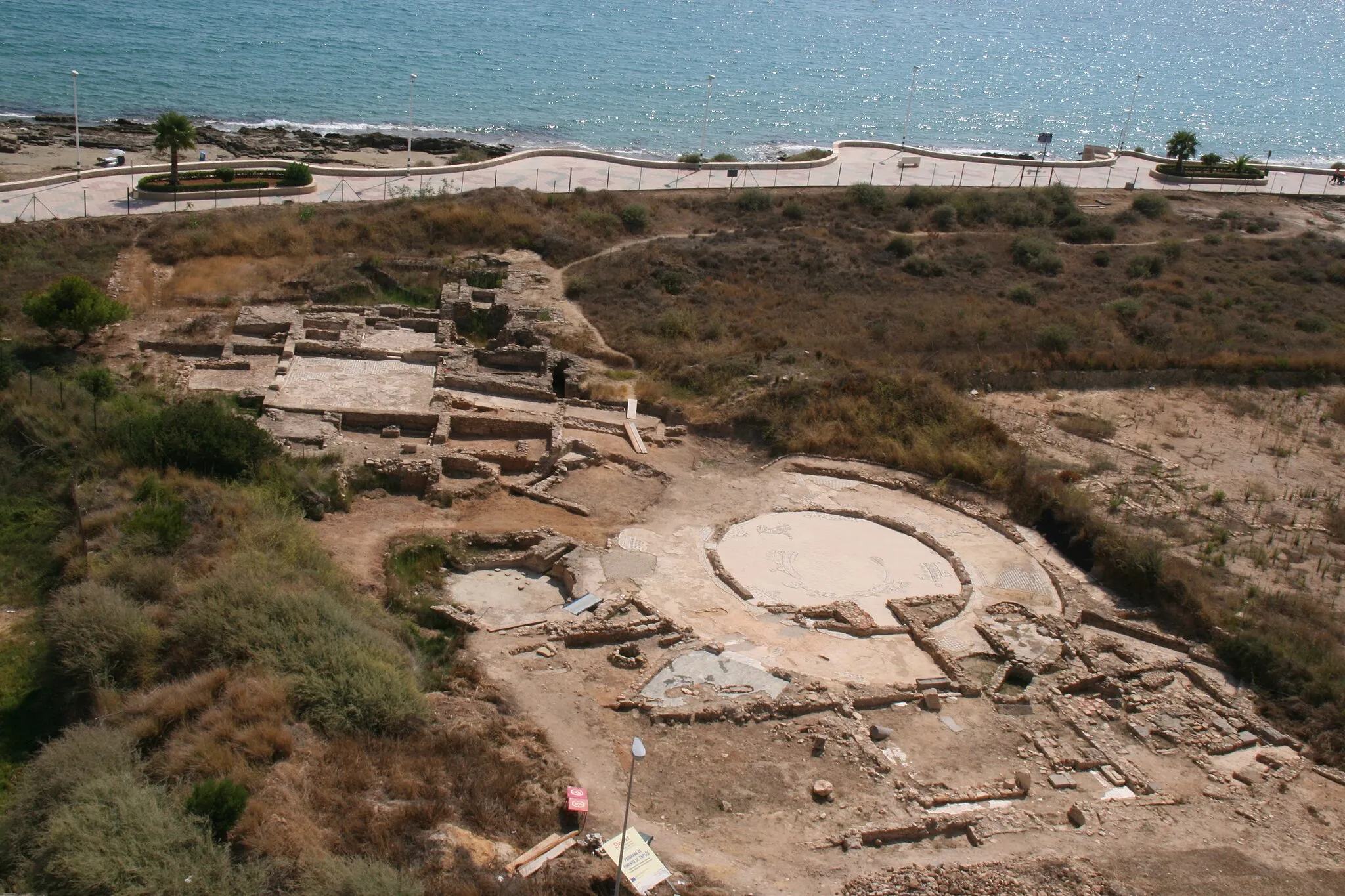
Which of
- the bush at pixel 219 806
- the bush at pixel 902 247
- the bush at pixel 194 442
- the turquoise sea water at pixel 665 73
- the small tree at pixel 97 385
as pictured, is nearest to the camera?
the bush at pixel 219 806

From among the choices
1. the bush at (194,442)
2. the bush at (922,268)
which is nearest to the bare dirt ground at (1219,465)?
the bush at (922,268)

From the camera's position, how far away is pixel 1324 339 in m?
35.1

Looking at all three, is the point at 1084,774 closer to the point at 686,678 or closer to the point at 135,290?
the point at 686,678

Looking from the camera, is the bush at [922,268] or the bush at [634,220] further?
the bush at [634,220]

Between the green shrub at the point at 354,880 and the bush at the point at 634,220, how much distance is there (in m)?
32.5

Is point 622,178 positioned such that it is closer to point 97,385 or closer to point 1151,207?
point 1151,207

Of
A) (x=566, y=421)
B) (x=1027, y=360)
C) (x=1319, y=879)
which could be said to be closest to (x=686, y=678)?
(x=1319, y=879)

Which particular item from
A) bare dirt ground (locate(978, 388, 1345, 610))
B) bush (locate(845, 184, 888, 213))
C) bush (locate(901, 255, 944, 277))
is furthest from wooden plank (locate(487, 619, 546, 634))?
bush (locate(845, 184, 888, 213))

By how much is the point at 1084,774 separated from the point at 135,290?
27.1m

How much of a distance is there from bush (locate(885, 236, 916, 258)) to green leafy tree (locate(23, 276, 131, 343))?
2680 cm

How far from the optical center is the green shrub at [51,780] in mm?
11852

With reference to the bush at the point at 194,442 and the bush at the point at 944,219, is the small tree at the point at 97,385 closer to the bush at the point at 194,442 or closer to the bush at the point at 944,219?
the bush at the point at 194,442

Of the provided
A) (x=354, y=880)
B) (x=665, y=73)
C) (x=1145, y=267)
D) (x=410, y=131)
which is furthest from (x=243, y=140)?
(x=354, y=880)

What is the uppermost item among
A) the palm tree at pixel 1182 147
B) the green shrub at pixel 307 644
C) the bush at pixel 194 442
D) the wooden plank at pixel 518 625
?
the palm tree at pixel 1182 147
